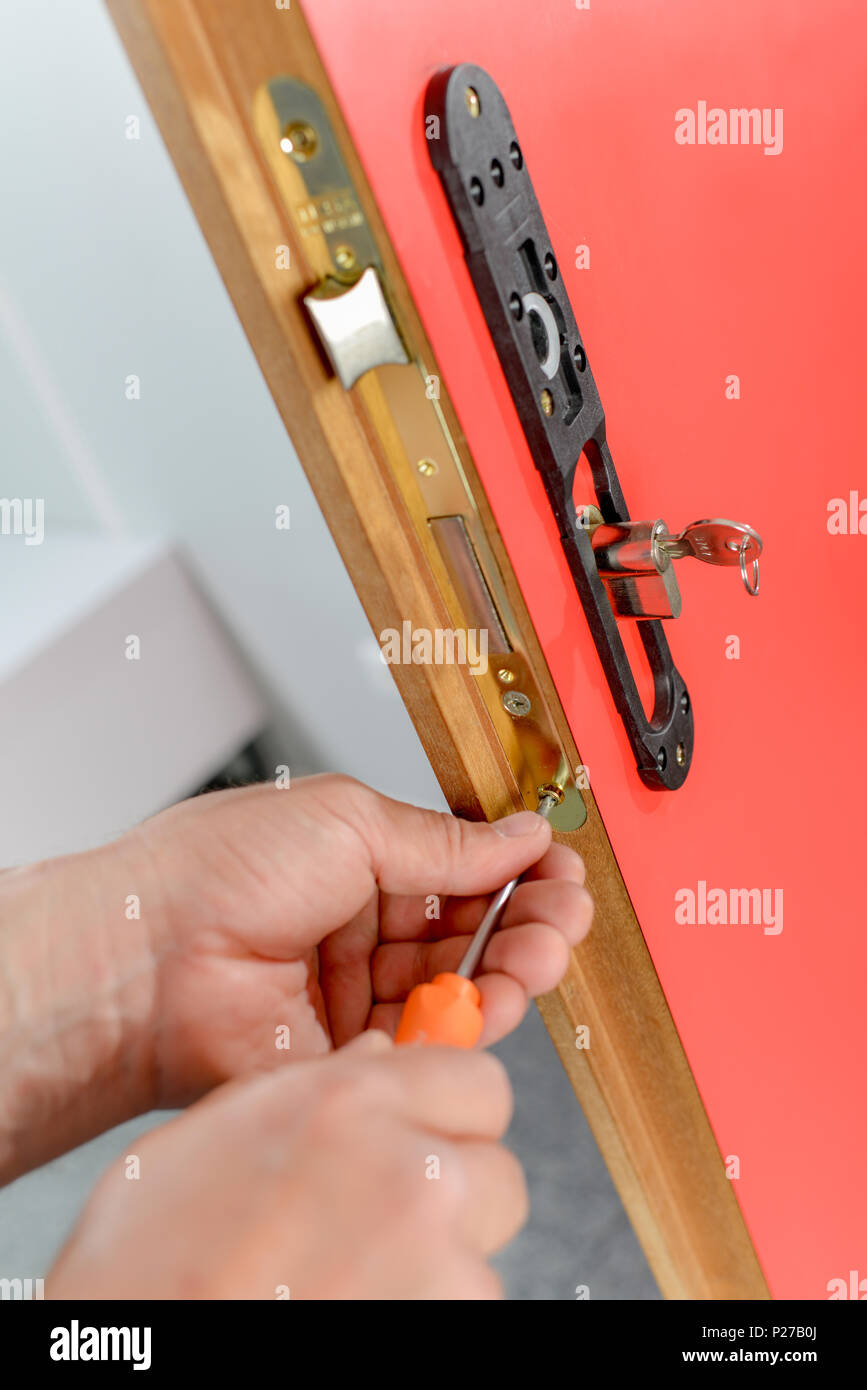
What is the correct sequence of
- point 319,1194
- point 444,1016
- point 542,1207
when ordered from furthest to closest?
point 542,1207, point 444,1016, point 319,1194

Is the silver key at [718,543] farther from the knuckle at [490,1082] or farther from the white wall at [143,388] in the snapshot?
the white wall at [143,388]

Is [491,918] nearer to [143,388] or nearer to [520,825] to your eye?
[520,825]

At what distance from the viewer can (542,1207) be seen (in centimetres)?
108

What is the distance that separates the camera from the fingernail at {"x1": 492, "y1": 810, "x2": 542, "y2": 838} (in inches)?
19.3

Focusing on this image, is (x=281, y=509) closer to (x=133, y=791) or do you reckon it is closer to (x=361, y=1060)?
(x=133, y=791)

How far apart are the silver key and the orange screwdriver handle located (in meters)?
0.24

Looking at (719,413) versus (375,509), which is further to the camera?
(719,413)

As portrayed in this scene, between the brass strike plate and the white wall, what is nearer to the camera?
the brass strike plate

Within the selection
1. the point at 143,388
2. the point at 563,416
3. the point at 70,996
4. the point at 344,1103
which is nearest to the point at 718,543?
the point at 563,416

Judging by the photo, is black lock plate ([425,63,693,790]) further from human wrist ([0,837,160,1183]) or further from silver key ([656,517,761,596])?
human wrist ([0,837,160,1183])

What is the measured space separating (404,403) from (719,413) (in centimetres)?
26

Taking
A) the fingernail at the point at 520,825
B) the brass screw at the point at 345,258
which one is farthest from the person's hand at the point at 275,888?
the brass screw at the point at 345,258

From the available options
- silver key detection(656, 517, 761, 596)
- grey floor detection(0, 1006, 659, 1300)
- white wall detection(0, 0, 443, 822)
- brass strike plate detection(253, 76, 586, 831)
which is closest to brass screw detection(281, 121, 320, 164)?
brass strike plate detection(253, 76, 586, 831)
